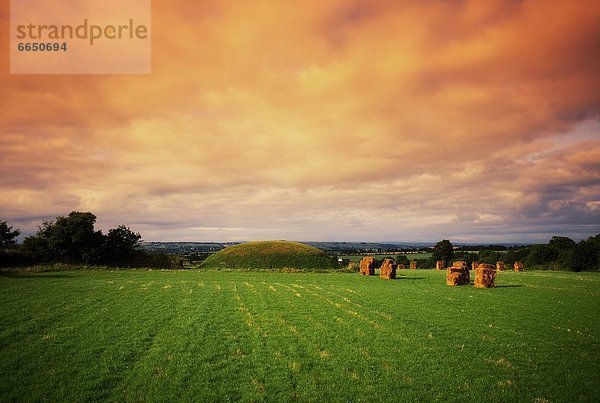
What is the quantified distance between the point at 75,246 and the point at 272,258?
166 ft

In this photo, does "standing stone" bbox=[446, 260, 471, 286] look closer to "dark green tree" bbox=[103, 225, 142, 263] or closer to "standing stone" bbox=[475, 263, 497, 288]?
"standing stone" bbox=[475, 263, 497, 288]

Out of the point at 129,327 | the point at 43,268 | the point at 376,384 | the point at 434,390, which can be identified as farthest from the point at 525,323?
the point at 43,268

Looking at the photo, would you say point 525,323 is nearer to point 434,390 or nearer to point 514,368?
point 514,368

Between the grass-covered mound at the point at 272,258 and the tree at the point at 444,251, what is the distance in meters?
45.8

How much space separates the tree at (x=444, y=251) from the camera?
388ft

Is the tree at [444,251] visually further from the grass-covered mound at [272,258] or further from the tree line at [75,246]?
the tree line at [75,246]

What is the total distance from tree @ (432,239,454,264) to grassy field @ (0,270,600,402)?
3748 inches

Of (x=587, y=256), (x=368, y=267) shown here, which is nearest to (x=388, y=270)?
(x=368, y=267)

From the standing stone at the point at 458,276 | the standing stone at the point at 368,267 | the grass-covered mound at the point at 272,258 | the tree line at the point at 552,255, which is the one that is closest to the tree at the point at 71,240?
the grass-covered mound at the point at 272,258

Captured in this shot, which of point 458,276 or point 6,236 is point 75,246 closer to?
point 6,236

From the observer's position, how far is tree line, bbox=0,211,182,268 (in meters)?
67.8

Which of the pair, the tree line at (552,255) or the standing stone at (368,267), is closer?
the standing stone at (368,267)

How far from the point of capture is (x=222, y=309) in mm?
25234

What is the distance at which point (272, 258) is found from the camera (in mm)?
98312
